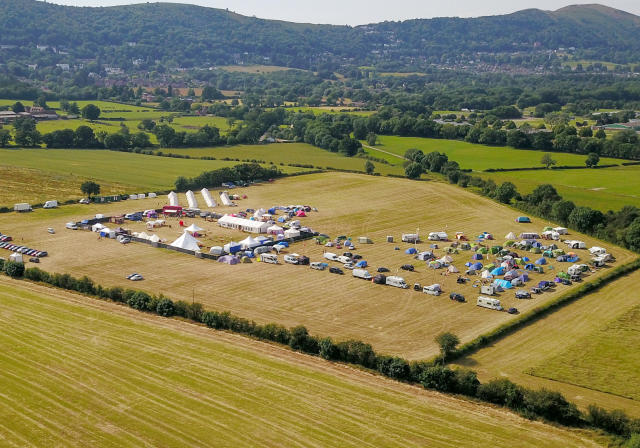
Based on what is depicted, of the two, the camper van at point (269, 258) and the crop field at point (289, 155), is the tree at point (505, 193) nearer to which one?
the crop field at point (289, 155)

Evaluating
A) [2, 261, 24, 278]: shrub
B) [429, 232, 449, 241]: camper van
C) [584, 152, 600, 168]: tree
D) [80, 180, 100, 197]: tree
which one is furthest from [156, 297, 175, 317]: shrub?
[584, 152, 600, 168]: tree

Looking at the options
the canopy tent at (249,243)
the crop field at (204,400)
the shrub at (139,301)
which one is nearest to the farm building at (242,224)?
the canopy tent at (249,243)

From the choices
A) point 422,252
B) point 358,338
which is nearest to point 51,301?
point 358,338

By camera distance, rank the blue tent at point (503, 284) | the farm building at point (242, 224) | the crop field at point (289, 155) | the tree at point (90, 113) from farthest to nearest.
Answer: the tree at point (90, 113), the crop field at point (289, 155), the farm building at point (242, 224), the blue tent at point (503, 284)

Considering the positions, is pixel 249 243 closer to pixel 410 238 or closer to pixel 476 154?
pixel 410 238

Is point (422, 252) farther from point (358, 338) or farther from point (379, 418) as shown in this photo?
point (379, 418)

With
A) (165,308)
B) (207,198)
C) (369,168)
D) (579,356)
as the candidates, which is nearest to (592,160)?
(369,168)

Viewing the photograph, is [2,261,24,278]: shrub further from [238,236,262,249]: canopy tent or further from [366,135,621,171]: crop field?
[366,135,621,171]: crop field
